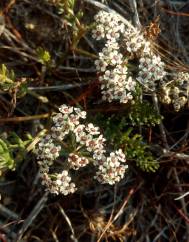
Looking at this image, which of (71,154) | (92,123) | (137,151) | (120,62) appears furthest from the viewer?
(92,123)

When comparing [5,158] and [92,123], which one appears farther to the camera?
[92,123]

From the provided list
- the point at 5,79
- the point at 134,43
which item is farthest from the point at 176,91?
the point at 5,79

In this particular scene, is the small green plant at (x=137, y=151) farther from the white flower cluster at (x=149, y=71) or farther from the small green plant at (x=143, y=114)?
the white flower cluster at (x=149, y=71)

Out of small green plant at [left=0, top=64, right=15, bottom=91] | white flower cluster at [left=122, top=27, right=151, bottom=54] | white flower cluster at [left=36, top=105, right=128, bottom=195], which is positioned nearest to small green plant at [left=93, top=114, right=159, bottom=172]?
white flower cluster at [left=36, top=105, right=128, bottom=195]

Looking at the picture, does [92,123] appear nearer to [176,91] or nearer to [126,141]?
[126,141]

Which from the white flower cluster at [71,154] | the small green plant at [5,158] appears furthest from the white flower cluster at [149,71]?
the small green plant at [5,158]

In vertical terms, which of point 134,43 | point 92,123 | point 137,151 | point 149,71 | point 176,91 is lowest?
point 137,151

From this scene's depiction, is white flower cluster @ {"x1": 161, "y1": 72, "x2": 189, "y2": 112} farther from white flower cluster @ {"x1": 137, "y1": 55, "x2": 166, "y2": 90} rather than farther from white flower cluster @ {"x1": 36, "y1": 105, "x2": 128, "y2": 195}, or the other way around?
white flower cluster @ {"x1": 36, "y1": 105, "x2": 128, "y2": 195}

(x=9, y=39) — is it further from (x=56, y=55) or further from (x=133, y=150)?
(x=133, y=150)
